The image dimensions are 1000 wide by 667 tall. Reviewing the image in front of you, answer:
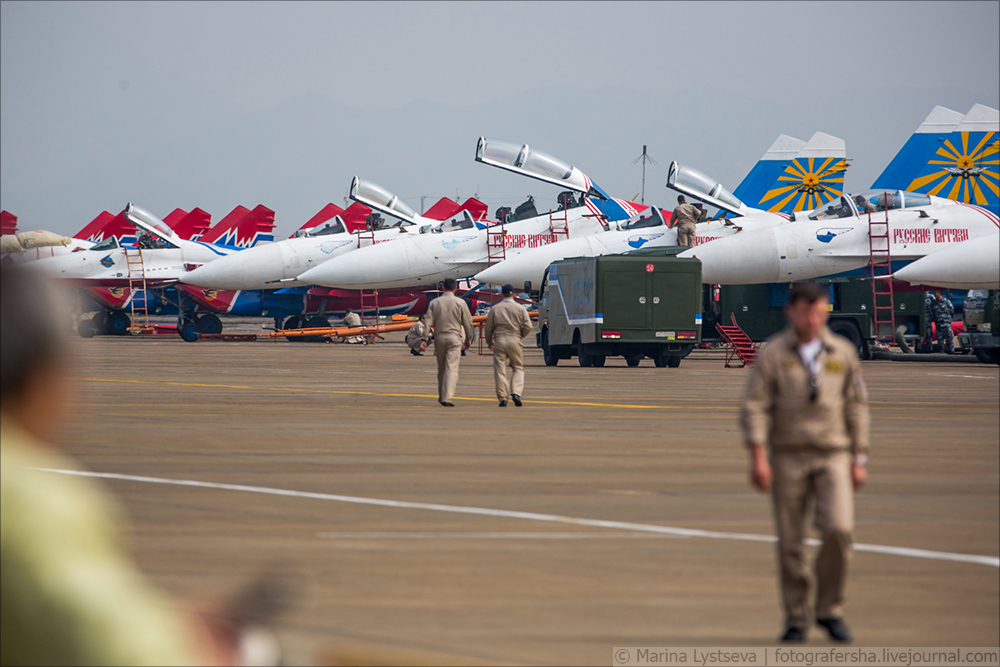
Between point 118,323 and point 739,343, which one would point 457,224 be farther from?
point 118,323

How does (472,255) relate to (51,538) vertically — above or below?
above

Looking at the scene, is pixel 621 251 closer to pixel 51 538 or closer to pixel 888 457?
pixel 888 457

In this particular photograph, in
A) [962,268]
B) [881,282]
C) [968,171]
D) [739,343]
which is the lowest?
[739,343]

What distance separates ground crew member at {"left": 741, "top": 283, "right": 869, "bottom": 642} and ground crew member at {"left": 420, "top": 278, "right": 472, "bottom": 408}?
9993 millimetres

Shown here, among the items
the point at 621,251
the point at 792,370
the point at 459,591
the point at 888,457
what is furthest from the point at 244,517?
the point at 621,251

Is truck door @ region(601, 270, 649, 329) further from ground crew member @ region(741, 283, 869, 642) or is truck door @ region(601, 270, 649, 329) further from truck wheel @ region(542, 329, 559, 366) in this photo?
ground crew member @ region(741, 283, 869, 642)

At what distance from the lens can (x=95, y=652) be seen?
112 cm

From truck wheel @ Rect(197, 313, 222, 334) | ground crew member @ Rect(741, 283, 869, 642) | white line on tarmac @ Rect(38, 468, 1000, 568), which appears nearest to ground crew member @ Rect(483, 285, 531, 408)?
white line on tarmac @ Rect(38, 468, 1000, 568)

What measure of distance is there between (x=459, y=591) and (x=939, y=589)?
251 cm

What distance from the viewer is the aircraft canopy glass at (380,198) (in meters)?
Answer: 39.4

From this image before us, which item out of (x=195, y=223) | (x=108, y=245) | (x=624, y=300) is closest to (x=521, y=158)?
(x=624, y=300)

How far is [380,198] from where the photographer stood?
39.8 m

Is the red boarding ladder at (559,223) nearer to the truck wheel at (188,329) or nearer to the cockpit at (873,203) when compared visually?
the cockpit at (873,203)

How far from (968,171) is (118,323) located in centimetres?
2957
